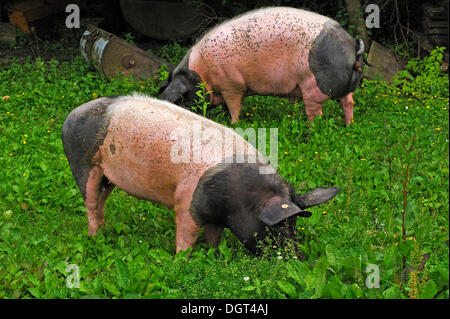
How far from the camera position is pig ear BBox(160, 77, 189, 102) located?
21.3 feet

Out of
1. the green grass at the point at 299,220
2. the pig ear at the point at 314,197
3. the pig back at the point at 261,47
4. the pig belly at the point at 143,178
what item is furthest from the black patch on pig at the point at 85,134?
the pig back at the point at 261,47

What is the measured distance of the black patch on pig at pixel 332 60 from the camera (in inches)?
239

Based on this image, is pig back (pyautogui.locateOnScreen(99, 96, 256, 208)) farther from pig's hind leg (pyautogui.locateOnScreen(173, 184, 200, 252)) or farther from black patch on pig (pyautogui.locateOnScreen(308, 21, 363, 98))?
black patch on pig (pyautogui.locateOnScreen(308, 21, 363, 98))

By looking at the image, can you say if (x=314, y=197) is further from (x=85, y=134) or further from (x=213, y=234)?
(x=85, y=134)

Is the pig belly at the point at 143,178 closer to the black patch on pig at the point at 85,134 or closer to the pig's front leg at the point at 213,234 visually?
the black patch on pig at the point at 85,134

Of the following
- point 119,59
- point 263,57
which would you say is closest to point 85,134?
point 263,57

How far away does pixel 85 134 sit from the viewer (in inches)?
165

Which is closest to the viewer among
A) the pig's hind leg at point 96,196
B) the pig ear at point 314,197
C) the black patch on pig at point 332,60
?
the pig ear at point 314,197

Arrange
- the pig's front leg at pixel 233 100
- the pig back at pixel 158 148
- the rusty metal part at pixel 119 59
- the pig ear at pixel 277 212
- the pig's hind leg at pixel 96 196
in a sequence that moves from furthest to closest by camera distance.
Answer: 1. the rusty metal part at pixel 119 59
2. the pig's front leg at pixel 233 100
3. the pig's hind leg at pixel 96 196
4. the pig back at pixel 158 148
5. the pig ear at pixel 277 212

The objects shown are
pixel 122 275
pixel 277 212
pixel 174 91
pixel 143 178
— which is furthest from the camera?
pixel 174 91

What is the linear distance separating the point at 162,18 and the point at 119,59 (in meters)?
2.17

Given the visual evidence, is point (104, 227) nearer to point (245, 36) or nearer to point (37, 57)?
point (245, 36)
